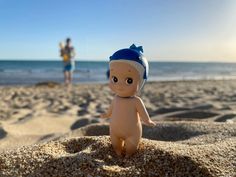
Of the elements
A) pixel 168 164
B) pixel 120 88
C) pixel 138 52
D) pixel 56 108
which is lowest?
pixel 56 108

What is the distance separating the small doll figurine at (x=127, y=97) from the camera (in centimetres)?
194

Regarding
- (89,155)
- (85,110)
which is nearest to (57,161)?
(89,155)

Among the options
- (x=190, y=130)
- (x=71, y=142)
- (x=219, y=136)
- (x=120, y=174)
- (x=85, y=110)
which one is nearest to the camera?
(x=120, y=174)

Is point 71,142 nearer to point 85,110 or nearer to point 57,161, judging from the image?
Result: point 57,161

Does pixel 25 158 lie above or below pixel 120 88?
below

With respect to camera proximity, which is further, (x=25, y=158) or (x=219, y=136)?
(x=219, y=136)

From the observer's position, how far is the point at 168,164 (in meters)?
1.86

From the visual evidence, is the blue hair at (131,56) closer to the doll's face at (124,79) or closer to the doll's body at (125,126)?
the doll's face at (124,79)

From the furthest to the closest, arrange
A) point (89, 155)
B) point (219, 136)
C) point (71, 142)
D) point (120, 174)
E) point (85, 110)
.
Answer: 1. point (85, 110)
2. point (219, 136)
3. point (71, 142)
4. point (89, 155)
5. point (120, 174)

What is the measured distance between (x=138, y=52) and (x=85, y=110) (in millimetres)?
4067

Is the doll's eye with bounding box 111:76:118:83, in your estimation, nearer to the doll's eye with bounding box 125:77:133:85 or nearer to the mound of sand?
the doll's eye with bounding box 125:77:133:85

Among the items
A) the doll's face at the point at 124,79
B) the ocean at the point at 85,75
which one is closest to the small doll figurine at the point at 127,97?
the doll's face at the point at 124,79

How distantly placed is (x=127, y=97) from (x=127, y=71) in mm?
163

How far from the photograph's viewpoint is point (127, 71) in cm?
194
